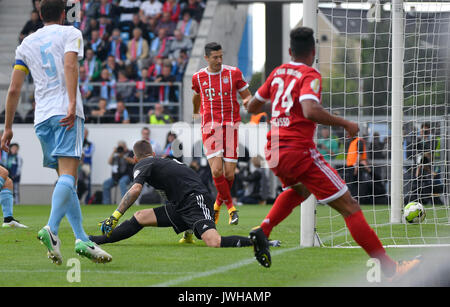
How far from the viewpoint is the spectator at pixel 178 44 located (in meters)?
23.0

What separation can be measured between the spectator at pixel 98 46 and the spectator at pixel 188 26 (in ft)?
8.07

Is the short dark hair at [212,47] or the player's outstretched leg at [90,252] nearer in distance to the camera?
the player's outstretched leg at [90,252]

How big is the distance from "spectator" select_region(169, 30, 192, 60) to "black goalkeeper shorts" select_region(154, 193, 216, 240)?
15.2 metres

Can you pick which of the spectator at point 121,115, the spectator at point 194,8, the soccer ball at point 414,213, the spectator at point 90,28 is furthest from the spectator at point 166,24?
the soccer ball at point 414,213

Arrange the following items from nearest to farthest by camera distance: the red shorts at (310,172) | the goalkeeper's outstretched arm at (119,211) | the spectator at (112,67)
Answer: the red shorts at (310,172)
the goalkeeper's outstretched arm at (119,211)
the spectator at (112,67)

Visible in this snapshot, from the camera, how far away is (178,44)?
23328 mm

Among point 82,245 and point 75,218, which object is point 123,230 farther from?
point 82,245

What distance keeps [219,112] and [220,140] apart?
15.3 inches

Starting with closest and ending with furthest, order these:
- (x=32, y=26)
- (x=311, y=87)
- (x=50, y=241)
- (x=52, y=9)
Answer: (x=311, y=87), (x=50, y=241), (x=52, y=9), (x=32, y=26)

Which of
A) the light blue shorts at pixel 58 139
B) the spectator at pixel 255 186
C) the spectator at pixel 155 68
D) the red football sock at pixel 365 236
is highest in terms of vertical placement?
the spectator at pixel 155 68

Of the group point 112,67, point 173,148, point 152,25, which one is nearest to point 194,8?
point 152,25

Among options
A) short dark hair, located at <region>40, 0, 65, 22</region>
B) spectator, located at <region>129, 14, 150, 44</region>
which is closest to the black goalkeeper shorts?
short dark hair, located at <region>40, 0, 65, 22</region>

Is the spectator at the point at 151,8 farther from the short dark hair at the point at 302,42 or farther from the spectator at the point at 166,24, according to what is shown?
→ the short dark hair at the point at 302,42
